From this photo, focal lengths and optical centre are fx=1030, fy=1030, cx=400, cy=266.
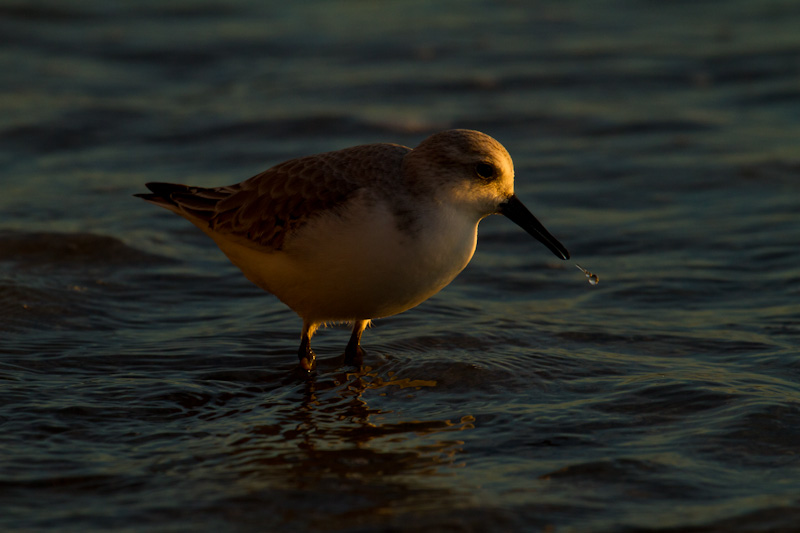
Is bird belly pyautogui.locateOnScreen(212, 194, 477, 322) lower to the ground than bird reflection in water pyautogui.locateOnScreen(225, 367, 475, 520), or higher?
higher

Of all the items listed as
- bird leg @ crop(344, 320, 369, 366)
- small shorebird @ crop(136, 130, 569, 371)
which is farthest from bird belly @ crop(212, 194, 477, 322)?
bird leg @ crop(344, 320, 369, 366)

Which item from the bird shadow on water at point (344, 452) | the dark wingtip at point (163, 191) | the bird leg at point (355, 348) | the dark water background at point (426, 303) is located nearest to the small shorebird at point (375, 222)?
the bird leg at point (355, 348)

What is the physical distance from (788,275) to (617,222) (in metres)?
1.87

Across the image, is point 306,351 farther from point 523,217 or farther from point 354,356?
point 523,217

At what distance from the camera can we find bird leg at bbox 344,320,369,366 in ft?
22.3

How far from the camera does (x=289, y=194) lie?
6383 mm

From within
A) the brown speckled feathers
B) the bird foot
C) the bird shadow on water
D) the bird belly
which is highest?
the brown speckled feathers

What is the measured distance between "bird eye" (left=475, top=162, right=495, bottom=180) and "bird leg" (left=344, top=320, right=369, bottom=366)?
139 cm

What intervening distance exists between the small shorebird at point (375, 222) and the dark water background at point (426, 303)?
2.27 ft

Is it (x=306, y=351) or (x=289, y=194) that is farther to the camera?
(x=306, y=351)

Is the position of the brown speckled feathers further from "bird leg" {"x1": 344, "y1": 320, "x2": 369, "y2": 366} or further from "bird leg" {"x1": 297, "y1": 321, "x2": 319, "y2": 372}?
"bird leg" {"x1": 344, "y1": 320, "x2": 369, "y2": 366}

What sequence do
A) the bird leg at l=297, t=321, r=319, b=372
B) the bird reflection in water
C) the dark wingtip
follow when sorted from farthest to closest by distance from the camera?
1. the dark wingtip
2. the bird leg at l=297, t=321, r=319, b=372
3. the bird reflection in water

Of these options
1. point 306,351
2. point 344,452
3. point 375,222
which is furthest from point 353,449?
point 306,351

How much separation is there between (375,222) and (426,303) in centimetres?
233
